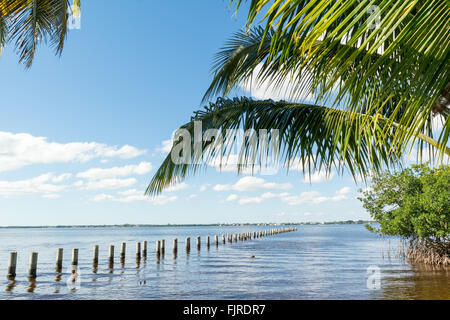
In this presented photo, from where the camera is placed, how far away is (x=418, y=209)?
20.6 meters

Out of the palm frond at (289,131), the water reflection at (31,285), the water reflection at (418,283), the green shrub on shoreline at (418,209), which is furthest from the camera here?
the green shrub on shoreline at (418,209)

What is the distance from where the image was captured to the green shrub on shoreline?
19.4 metres

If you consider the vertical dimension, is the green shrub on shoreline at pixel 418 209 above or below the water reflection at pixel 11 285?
above

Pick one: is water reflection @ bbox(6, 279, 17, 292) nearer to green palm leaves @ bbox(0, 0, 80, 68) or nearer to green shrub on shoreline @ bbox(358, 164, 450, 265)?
green palm leaves @ bbox(0, 0, 80, 68)

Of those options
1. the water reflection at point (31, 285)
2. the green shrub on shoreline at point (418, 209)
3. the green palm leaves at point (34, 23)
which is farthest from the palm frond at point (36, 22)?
the green shrub on shoreline at point (418, 209)

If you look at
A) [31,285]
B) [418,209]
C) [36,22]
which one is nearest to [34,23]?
[36,22]

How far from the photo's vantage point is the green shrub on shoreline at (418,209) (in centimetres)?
1944

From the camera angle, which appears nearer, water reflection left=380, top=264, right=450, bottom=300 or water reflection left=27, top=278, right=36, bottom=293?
water reflection left=380, top=264, right=450, bottom=300

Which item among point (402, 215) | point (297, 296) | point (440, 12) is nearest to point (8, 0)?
point (440, 12)

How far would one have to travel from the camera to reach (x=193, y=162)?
5457mm

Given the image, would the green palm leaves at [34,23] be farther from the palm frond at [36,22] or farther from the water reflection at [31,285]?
the water reflection at [31,285]

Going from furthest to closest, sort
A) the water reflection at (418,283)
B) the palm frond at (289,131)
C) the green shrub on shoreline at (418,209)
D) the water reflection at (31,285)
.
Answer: the green shrub on shoreline at (418,209) < the water reflection at (31,285) < the water reflection at (418,283) < the palm frond at (289,131)

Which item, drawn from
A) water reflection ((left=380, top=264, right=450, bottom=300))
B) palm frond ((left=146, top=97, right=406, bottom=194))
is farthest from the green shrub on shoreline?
palm frond ((left=146, top=97, right=406, bottom=194))
